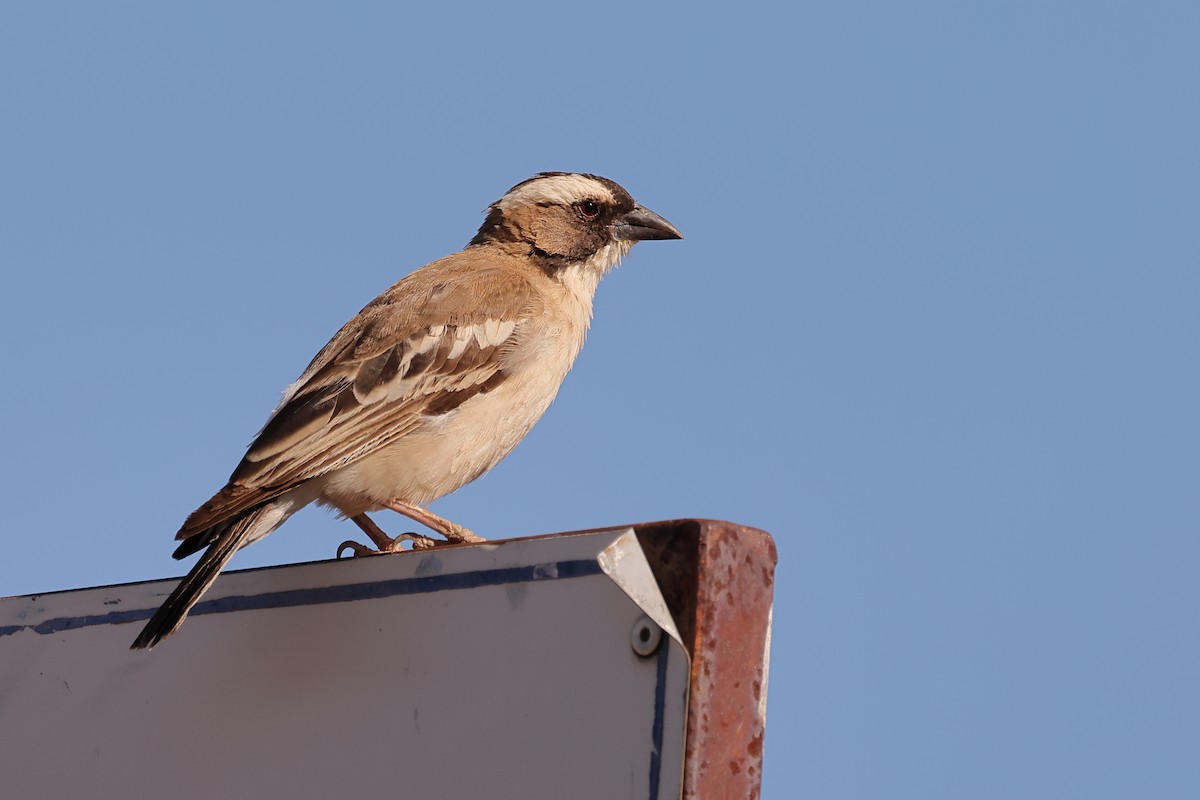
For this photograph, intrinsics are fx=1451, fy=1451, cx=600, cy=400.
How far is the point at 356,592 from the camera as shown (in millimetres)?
3885

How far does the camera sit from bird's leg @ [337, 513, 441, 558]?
525cm

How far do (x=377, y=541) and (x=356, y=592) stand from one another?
1.93 meters

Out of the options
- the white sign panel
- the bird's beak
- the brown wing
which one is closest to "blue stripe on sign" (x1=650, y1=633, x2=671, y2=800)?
the white sign panel

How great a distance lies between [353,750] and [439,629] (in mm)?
386

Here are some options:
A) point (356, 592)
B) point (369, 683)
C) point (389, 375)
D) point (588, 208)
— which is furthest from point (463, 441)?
point (588, 208)

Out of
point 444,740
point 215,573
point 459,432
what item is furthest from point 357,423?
point 444,740

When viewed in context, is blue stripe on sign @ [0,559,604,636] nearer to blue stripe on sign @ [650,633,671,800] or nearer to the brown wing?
blue stripe on sign @ [650,633,671,800]

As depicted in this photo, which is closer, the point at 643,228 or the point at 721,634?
the point at 721,634

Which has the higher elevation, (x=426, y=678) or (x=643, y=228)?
(x=643, y=228)

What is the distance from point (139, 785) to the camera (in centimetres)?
406

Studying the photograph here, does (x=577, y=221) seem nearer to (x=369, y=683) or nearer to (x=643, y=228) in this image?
(x=643, y=228)

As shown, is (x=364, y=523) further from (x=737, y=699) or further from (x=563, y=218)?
(x=737, y=699)

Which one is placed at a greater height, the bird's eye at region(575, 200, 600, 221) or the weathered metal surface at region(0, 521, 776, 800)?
the bird's eye at region(575, 200, 600, 221)

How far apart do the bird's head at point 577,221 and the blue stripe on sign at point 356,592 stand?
322 centimetres
